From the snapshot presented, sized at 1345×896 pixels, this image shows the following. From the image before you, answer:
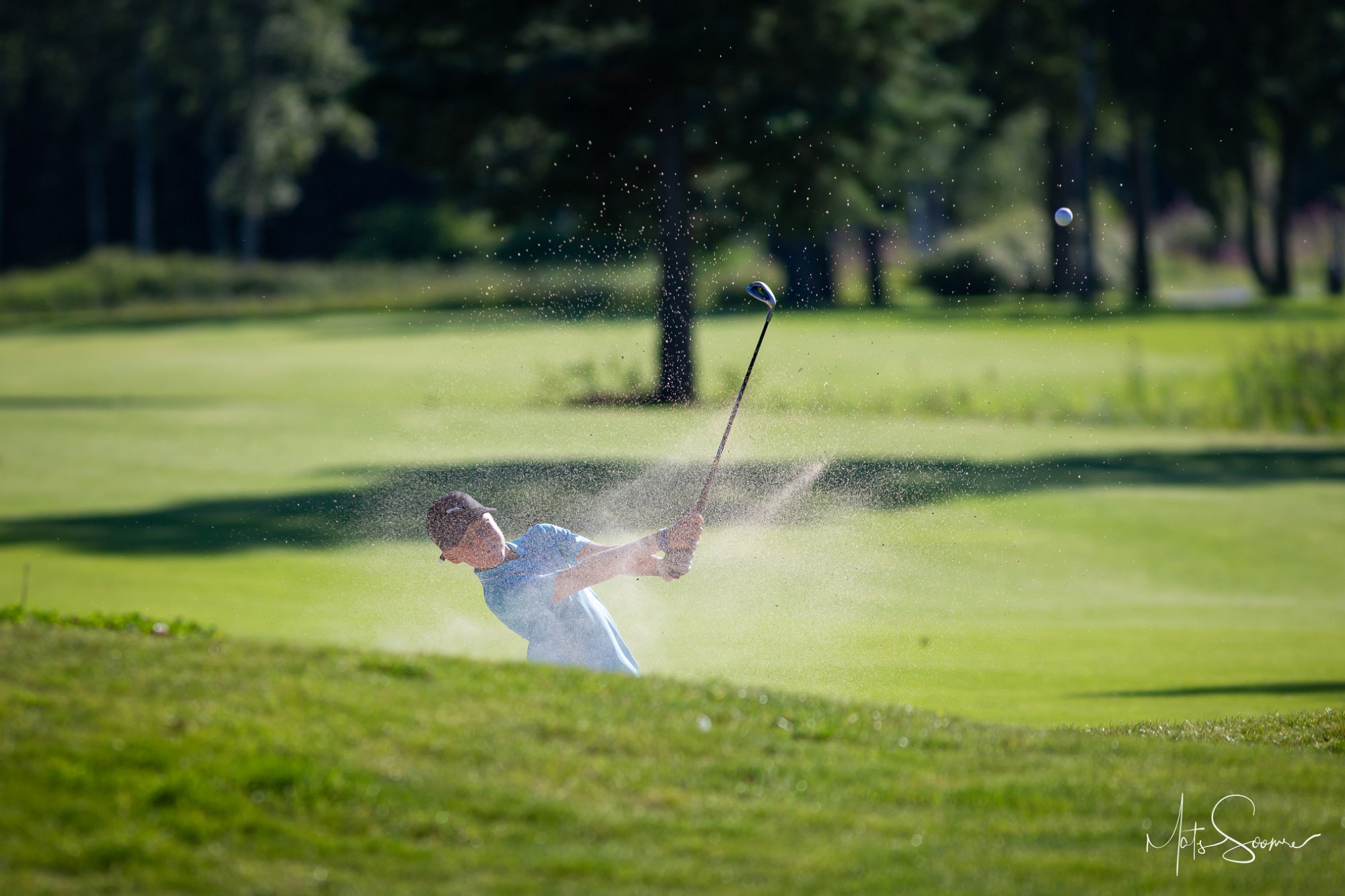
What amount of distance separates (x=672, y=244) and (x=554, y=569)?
66.1 ft

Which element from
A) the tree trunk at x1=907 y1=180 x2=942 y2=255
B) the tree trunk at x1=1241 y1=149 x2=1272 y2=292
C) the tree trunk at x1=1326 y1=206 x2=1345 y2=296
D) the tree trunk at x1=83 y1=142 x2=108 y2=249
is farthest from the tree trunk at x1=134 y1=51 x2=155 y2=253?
the tree trunk at x1=1326 y1=206 x2=1345 y2=296

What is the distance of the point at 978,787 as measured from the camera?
5.72 m

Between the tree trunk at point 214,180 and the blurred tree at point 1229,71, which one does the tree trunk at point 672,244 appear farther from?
the tree trunk at point 214,180

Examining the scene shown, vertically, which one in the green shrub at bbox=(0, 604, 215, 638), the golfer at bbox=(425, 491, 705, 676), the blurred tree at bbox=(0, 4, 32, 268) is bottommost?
the green shrub at bbox=(0, 604, 215, 638)

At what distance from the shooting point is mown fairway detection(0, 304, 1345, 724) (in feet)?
34.6

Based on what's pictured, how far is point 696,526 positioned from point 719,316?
42185 millimetres

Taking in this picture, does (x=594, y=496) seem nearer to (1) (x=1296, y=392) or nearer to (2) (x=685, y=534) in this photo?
(2) (x=685, y=534)

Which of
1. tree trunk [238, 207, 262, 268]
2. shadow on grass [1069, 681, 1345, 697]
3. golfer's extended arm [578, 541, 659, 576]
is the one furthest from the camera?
tree trunk [238, 207, 262, 268]

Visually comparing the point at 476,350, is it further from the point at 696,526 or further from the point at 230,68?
the point at 696,526

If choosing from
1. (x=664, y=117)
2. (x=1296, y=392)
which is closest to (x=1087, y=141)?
(x=1296, y=392)

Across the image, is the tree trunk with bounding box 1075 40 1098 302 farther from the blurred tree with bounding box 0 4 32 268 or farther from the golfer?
the blurred tree with bounding box 0 4 32 268

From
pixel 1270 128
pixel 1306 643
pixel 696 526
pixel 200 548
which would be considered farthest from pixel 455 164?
pixel 1270 128

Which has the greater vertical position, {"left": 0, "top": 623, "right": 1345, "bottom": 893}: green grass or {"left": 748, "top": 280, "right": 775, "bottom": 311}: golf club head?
{"left": 748, "top": 280, "right": 775, "bottom": 311}: golf club head

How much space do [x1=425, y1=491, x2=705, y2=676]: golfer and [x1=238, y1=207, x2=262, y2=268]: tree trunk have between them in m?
57.1
